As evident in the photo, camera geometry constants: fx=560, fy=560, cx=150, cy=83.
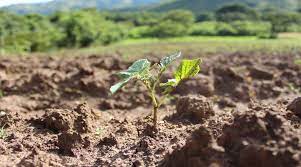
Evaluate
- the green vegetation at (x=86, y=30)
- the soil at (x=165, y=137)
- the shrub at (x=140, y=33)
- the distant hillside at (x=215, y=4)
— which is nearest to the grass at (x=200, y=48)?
the green vegetation at (x=86, y=30)

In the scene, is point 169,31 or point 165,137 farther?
point 169,31

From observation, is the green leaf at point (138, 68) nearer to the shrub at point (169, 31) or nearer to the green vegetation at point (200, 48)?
the green vegetation at point (200, 48)

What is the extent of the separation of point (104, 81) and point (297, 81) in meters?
3.58

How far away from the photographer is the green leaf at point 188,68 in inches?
132

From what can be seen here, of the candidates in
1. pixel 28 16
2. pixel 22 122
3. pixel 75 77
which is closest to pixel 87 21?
pixel 28 16

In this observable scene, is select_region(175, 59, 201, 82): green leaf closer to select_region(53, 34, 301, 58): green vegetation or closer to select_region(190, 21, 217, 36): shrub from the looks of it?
select_region(53, 34, 301, 58): green vegetation

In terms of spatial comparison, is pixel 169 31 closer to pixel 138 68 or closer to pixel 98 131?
pixel 98 131

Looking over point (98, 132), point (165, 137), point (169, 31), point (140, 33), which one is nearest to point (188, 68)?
point (165, 137)

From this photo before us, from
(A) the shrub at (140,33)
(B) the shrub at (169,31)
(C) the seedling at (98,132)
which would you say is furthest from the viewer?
(A) the shrub at (140,33)

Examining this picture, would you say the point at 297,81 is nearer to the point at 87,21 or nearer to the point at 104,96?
the point at 104,96

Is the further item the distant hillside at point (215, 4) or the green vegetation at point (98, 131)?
the distant hillside at point (215, 4)

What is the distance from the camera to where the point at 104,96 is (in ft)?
31.0

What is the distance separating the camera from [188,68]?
3.39 meters

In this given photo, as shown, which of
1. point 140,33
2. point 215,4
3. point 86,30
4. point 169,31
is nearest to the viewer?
point 86,30
